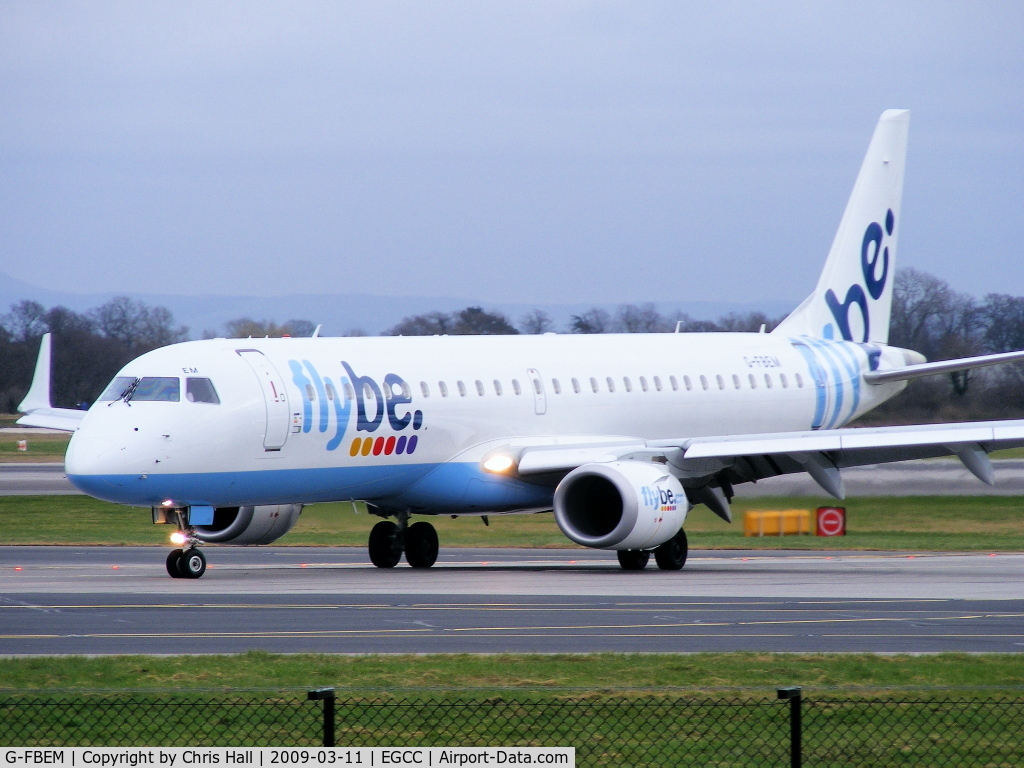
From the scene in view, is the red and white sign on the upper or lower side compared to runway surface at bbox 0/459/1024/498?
lower

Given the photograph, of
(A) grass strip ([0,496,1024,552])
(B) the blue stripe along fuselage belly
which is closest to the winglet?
(A) grass strip ([0,496,1024,552])

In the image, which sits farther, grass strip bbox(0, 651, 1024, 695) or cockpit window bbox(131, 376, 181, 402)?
cockpit window bbox(131, 376, 181, 402)

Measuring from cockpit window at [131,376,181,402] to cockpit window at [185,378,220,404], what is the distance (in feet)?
0.55

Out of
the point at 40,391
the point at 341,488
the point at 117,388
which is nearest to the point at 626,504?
the point at 341,488

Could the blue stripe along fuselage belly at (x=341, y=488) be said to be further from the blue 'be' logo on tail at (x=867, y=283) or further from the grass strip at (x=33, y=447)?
the grass strip at (x=33, y=447)

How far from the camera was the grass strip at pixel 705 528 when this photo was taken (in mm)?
40562

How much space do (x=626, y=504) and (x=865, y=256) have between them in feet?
55.1

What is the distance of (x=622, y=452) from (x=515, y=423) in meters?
2.54

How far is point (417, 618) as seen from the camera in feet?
75.8

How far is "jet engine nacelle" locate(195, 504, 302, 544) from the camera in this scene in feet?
107

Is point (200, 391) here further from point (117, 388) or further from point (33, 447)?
point (33, 447)

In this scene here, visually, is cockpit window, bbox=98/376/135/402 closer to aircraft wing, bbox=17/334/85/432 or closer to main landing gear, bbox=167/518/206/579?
main landing gear, bbox=167/518/206/579

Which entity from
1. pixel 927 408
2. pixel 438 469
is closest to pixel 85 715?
pixel 438 469

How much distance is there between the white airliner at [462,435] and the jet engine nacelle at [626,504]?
0.04 m
